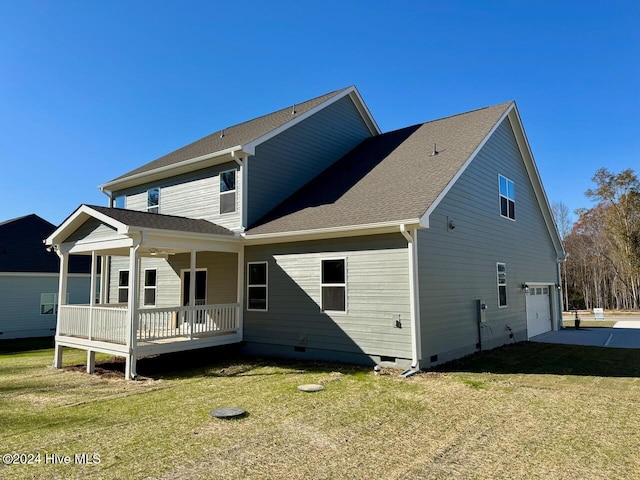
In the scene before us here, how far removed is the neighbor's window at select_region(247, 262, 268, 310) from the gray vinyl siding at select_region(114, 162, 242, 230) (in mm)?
1324

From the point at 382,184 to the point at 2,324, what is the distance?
19114 mm

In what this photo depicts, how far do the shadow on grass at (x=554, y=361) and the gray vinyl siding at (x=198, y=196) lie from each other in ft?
24.4

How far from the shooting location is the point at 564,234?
146 ft

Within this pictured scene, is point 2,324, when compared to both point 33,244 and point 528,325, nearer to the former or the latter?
point 33,244

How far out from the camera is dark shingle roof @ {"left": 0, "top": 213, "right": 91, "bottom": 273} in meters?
19.8

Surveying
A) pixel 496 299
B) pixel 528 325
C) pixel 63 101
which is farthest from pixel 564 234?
pixel 63 101

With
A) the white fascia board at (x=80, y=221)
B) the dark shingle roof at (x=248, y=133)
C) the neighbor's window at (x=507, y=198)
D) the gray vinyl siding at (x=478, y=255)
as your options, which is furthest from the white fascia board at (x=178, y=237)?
the neighbor's window at (x=507, y=198)

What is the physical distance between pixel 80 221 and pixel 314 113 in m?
8.23

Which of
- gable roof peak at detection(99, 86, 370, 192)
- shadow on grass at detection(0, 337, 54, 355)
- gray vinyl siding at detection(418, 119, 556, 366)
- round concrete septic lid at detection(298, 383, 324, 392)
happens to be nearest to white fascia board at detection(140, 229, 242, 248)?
gable roof peak at detection(99, 86, 370, 192)

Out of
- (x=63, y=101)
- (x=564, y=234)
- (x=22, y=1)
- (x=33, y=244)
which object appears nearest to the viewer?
(x=22, y=1)

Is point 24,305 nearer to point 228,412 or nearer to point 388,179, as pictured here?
→ point 228,412

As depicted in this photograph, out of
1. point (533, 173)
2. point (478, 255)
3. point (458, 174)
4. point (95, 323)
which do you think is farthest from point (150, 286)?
point (533, 173)

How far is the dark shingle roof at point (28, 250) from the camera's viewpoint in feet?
65.0

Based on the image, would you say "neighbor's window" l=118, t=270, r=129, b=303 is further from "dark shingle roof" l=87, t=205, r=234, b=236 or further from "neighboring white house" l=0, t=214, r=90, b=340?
"neighboring white house" l=0, t=214, r=90, b=340
